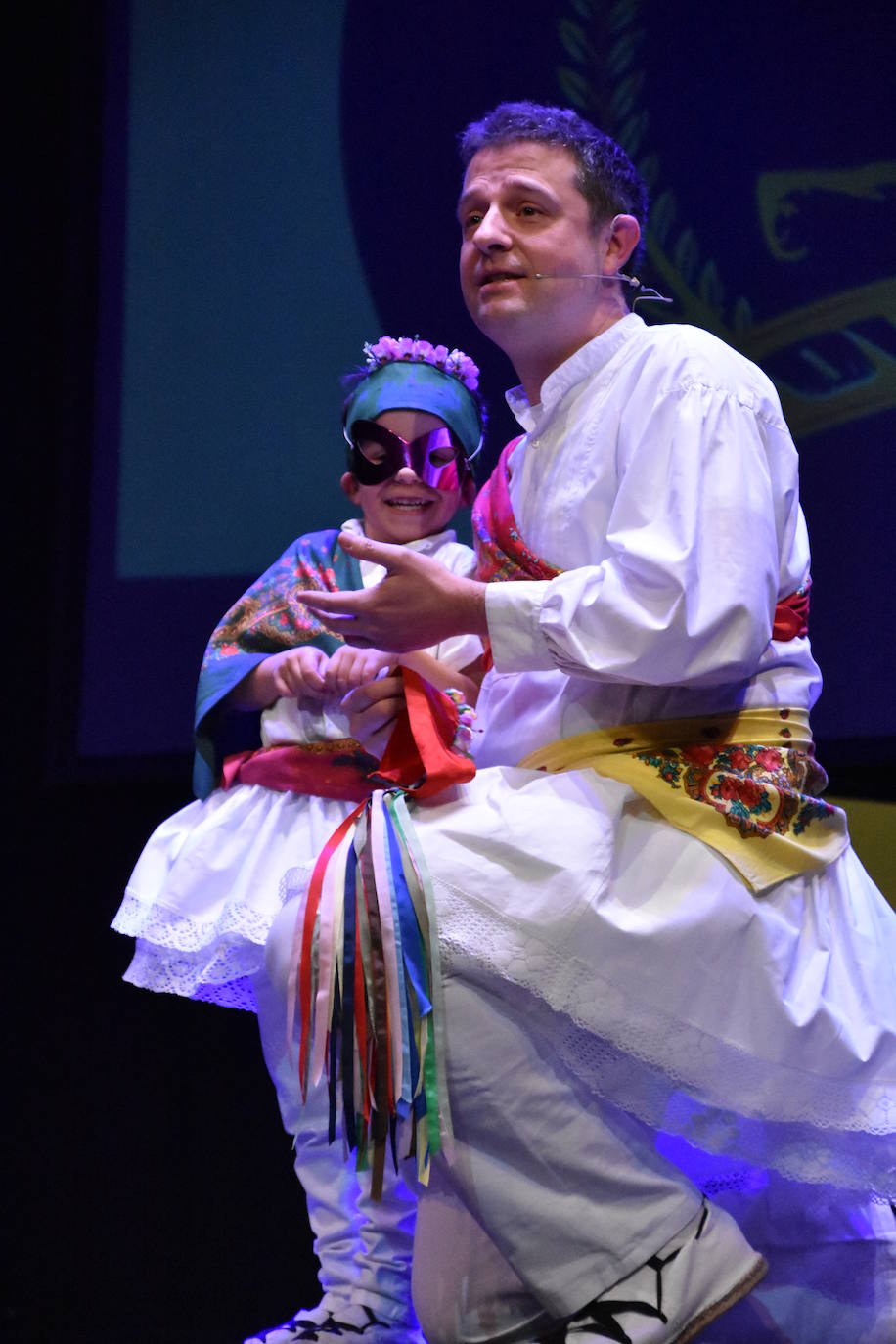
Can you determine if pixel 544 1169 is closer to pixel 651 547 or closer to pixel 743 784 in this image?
pixel 743 784

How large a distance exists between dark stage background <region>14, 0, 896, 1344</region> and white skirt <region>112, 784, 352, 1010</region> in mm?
705

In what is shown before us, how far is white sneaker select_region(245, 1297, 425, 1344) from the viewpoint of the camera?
207cm

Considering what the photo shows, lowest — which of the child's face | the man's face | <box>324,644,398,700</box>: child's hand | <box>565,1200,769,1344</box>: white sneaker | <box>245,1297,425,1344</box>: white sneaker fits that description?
<box>245,1297,425,1344</box>: white sneaker

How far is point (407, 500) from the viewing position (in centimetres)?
261

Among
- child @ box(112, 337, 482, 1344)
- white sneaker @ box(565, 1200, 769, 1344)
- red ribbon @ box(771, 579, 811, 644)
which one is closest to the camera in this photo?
white sneaker @ box(565, 1200, 769, 1344)

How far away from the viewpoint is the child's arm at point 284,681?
239 cm

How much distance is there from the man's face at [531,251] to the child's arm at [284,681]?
2.07ft

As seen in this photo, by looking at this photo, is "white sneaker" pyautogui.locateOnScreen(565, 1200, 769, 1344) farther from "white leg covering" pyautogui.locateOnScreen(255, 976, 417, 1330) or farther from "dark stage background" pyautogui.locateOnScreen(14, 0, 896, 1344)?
"dark stage background" pyautogui.locateOnScreen(14, 0, 896, 1344)

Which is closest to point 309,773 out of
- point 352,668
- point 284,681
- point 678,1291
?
point 284,681

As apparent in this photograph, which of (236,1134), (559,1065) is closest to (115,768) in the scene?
(236,1134)

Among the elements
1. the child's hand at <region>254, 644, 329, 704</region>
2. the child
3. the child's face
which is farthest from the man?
the child's face

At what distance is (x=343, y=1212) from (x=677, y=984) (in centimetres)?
89

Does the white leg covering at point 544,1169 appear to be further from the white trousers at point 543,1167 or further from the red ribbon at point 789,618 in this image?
the red ribbon at point 789,618

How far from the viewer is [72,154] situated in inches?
128
